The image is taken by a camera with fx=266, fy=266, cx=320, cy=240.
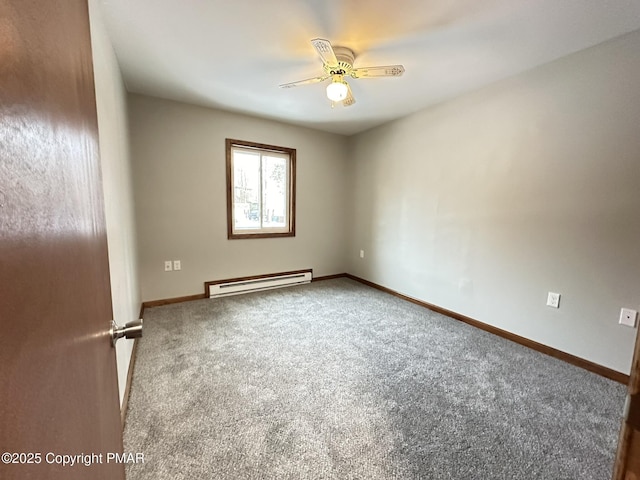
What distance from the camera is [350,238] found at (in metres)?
4.38

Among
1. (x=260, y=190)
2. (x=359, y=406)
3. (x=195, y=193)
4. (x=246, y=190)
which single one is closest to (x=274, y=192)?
(x=260, y=190)

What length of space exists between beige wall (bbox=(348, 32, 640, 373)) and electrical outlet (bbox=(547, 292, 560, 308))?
0.05 metres

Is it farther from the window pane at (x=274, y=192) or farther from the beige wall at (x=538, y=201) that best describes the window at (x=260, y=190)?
→ the beige wall at (x=538, y=201)

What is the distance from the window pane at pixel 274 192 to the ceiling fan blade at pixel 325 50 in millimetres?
1997

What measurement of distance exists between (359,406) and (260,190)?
2.92 meters

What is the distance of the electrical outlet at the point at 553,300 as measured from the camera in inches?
83.4

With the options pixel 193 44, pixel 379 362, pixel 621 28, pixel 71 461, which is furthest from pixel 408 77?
pixel 71 461

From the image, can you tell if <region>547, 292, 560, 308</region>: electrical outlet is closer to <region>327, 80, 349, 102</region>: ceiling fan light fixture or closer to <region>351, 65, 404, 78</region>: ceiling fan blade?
<region>351, 65, 404, 78</region>: ceiling fan blade

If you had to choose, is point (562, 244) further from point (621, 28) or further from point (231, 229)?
point (231, 229)

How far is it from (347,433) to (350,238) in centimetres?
320

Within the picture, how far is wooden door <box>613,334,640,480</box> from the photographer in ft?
1.32

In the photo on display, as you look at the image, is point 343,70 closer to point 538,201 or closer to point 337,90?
point 337,90

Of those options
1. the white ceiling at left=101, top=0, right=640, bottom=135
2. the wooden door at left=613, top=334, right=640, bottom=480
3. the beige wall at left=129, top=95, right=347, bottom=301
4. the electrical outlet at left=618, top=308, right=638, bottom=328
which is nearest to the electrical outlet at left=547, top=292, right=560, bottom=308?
the electrical outlet at left=618, top=308, right=638, bottom=328

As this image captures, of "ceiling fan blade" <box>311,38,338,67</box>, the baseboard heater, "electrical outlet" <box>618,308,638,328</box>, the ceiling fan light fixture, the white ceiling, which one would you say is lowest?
the baseboard heater
